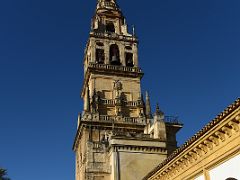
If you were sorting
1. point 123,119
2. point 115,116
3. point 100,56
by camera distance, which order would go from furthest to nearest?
1. point 100,56
2. point 115,116
3. point 123,119

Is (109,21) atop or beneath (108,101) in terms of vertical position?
atop

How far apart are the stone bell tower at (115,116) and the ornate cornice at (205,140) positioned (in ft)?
34.0

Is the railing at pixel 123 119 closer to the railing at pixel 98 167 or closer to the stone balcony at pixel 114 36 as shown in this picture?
the railing at pixel 98 167

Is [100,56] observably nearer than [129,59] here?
Yes

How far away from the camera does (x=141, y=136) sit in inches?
1398

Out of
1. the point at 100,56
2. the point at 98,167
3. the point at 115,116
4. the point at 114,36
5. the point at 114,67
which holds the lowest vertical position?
the point at 98,167

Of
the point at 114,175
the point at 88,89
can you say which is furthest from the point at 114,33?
the point at 114,175

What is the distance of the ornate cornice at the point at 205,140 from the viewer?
16.1 m

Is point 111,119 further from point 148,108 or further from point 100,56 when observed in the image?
point 100,56

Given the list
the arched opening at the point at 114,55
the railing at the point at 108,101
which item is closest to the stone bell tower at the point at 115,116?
the arched opening at the point at 114,55

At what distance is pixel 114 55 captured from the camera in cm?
5016

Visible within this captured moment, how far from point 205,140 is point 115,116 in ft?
83.1

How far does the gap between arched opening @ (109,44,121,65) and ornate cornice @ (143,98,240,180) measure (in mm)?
27306

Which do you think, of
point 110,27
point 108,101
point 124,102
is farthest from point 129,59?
point 108,101
